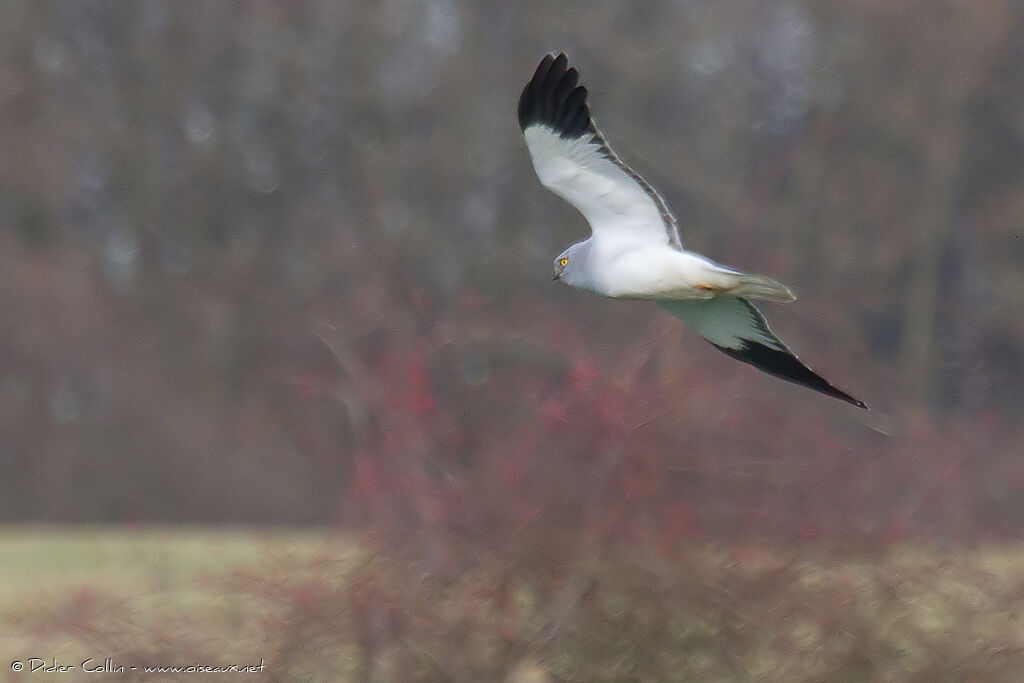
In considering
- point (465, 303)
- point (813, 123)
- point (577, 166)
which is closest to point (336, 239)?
point (813, 123)

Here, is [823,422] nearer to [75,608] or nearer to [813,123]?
[75,608]

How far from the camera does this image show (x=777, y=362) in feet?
25.1

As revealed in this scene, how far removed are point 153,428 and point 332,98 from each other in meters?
7.21

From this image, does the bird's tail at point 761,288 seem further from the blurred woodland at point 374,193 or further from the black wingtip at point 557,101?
the blurred woodland at point 374,193

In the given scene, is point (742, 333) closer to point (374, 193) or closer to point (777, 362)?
point (777, 362)

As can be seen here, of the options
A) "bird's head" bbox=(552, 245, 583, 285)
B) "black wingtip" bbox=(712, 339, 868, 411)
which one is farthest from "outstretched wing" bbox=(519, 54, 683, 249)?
"black wingtip" bbox=(712, 339, 868, 411)

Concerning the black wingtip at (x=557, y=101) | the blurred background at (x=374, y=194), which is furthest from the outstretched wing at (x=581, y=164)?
the blurred background at (x=374, y=194)

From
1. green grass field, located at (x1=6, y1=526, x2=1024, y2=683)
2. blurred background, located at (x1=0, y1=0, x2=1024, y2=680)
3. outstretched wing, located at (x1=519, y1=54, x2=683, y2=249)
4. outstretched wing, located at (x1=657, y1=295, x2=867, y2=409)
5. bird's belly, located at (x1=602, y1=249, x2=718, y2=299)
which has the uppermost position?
blurred background, located at (x1=0, y1=0, x2=1024, y2=680)

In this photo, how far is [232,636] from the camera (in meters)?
8.12

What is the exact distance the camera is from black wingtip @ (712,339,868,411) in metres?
7.42

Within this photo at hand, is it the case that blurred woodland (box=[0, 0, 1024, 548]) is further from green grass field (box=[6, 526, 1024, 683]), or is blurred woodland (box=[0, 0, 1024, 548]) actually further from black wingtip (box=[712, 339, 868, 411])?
black wingtip (box=[712, 339, 868, 411])

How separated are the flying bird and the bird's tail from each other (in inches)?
0.5

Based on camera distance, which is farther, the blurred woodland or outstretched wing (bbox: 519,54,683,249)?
the blurred woodland

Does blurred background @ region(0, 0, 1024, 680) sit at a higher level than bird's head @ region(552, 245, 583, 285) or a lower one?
higher
